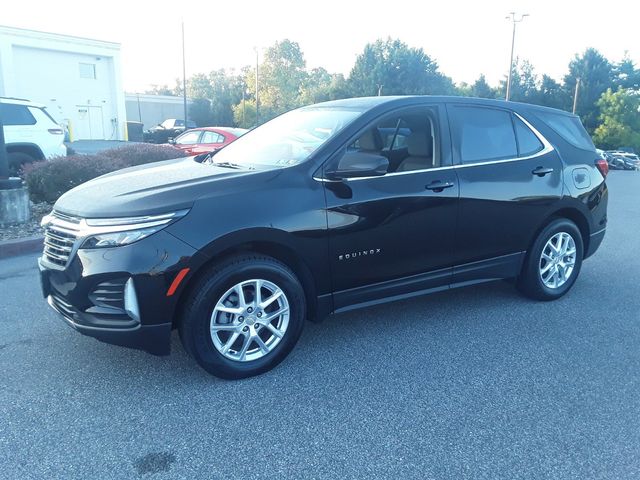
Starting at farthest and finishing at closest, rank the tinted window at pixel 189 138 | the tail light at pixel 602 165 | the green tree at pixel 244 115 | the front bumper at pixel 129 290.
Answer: the green tree at pixel 244 115
the tinted window at pixel 189 138
the tail light at pixel 602 165
the front bumper at pixel 129 290

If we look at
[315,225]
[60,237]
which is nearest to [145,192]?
[60,237]

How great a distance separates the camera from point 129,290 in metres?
3.04

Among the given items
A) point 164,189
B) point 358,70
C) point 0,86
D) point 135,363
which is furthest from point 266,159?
point 358,70

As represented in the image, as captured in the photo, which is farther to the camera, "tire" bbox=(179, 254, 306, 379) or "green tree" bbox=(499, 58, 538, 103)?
"green tree" bbox=(499, 58, 538, 103)

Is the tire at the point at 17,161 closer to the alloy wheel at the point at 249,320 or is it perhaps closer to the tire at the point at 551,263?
the alloy wheel at the point at 249,320

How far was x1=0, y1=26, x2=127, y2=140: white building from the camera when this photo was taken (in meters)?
28.1

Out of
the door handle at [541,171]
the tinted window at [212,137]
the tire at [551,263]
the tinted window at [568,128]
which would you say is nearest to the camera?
the door handle at [541,171]

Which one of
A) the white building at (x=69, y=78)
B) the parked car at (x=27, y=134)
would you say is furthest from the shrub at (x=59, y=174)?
the white building at (x=69, y=78)

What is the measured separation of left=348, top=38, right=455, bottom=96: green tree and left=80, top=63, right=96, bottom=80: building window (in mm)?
29557

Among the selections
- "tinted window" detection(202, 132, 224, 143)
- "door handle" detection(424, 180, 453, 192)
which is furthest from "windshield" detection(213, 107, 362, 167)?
"tinted window" detection(202, 132, 224, 143)

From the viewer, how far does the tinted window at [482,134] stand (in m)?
4.27

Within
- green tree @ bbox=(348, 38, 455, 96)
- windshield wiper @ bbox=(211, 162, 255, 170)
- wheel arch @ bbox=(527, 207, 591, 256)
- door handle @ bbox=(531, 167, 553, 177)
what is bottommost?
wheel arch @ bbox=(527, 207, 591, 256)

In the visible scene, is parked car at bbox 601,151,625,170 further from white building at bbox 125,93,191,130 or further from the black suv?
white building at bbox 125,93,191,130

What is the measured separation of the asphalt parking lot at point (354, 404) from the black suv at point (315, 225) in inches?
13.4
